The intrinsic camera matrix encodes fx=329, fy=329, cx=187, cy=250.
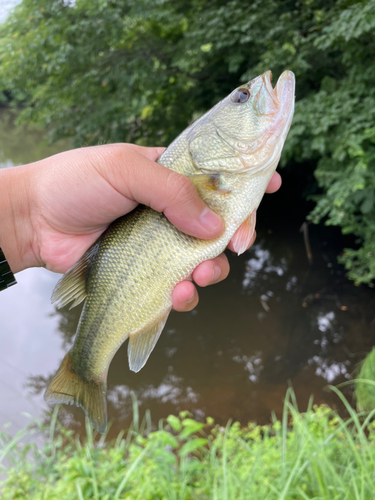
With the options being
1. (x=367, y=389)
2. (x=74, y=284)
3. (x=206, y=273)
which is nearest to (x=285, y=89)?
(x=206, y=273)

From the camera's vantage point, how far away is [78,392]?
174cm

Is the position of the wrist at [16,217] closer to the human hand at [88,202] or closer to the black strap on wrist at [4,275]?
the human hand at [88,202]

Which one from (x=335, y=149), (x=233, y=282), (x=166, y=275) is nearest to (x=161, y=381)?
(x=233, y=282)

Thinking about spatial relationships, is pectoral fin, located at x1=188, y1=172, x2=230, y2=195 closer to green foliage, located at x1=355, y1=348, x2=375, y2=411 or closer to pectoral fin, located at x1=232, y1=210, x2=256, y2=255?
pectoral fin, located at x1=232, y1=210, x2=256, y2=255

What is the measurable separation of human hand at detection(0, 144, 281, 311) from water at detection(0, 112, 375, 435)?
267cm

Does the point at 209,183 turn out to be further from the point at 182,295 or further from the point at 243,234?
the point at 182,295

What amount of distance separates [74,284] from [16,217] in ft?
2.29

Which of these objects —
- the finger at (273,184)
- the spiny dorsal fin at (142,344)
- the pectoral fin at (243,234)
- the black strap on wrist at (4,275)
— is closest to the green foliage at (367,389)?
the finger at (273,184)

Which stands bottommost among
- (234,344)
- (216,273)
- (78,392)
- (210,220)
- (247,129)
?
(234,344)

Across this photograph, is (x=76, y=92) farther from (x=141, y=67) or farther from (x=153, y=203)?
(x=153, y=203)

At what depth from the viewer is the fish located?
1592 millimetres

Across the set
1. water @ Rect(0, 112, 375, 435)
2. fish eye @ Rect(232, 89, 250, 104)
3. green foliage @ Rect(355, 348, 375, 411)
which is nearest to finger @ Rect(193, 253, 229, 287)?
fish eye @ Rect(232, 89, 250, 104)

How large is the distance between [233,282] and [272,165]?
434cm

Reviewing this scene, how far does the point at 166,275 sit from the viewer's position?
161 cm
